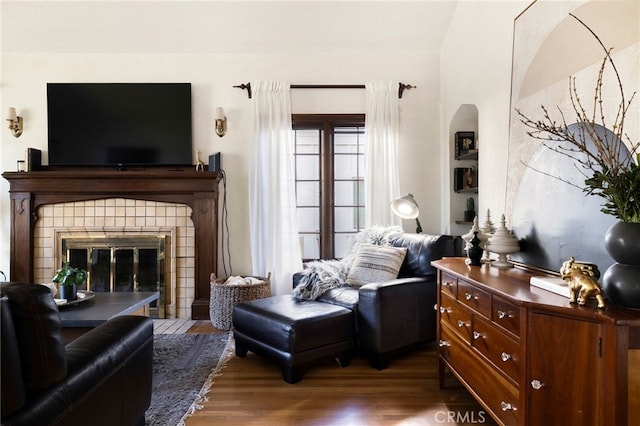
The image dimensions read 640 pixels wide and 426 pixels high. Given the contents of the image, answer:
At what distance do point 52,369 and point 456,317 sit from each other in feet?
5.62

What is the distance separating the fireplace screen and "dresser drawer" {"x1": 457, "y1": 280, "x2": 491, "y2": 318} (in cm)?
295

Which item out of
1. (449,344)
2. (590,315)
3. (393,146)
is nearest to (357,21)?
(393,146)

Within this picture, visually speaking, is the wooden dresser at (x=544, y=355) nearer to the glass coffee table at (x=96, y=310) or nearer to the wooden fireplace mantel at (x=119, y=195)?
the glass coffee table at (x=96, y=310)

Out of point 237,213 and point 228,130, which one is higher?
point 228,130

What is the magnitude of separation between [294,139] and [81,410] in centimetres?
312

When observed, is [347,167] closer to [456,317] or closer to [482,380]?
[456,317]

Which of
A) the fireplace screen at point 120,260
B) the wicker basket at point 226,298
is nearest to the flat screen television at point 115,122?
→ the fireplace screen at point 120,260

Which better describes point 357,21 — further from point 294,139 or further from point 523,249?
point 523,249

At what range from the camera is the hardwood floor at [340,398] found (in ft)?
6.03

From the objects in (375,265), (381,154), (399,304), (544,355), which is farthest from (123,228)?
(544,355)

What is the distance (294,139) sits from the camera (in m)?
3.88

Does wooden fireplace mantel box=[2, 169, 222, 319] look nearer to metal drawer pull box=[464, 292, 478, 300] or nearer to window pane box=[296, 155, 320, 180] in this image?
window pane box=[296, 155, 320, 180]

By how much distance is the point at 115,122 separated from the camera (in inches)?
146

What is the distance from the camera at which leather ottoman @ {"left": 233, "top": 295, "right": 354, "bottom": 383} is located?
2.21 meters
